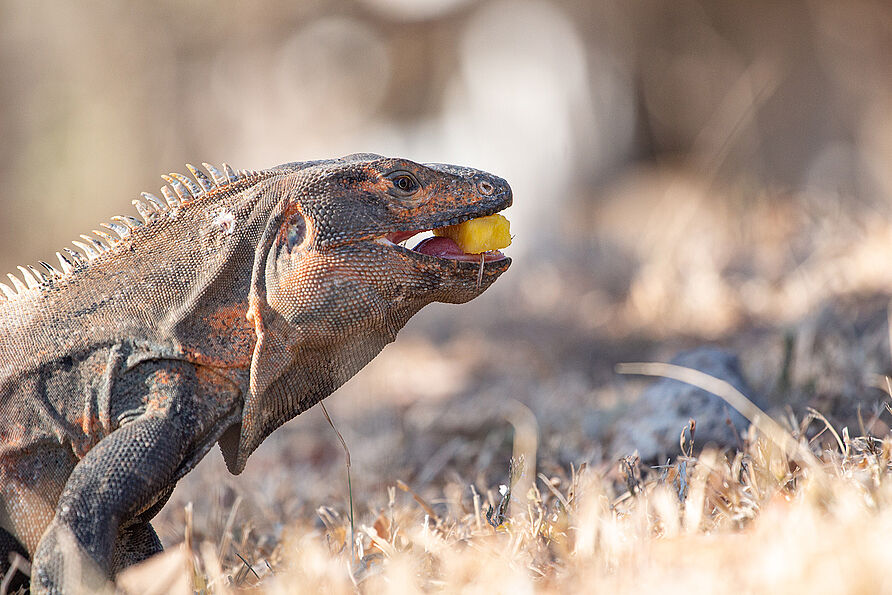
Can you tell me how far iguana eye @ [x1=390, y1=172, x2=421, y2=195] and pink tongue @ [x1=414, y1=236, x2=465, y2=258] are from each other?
21 centimetres

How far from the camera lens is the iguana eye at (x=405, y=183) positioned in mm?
3137

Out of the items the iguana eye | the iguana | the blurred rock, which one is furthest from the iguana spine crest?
the blurred rock

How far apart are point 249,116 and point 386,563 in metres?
15.2

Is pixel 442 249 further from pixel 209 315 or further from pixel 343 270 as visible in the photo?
pixel 209 315

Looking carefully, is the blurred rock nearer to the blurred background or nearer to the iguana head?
the blurred background

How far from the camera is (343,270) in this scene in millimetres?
2977

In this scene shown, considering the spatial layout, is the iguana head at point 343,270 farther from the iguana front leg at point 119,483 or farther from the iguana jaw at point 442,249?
the iguana front leg at point 119,483

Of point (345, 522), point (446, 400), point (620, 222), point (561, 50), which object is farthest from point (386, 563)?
point (561, 50)

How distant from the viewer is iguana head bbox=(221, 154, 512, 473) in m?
2.97

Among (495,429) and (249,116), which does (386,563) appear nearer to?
(495,429)

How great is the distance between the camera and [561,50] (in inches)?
591

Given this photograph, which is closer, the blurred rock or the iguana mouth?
the iguana mouth

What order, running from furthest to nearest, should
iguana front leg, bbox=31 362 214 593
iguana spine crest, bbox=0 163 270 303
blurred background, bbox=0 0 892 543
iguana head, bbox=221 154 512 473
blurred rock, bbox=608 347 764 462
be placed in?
blurred background, bbox=0 0 892 543 < blurred rock, bbox=608 347 764 462 < iguana spine crest, bbox=0 163 270 303 < iguana head, bbox=221 154 512 473 < iguana front leg, bbox=31 362 214 593

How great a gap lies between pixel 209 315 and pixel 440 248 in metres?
0.86
